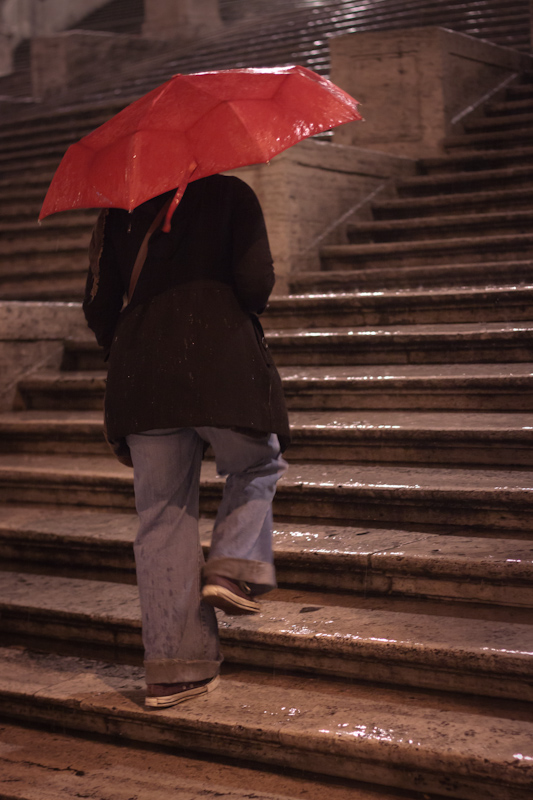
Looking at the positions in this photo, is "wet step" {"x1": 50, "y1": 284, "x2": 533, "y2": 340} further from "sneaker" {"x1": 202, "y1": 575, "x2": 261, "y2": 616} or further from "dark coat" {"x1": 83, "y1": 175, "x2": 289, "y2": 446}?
"sneaker" {"x1": 202, "y1": 575, "x2": 261, "y2": 616}

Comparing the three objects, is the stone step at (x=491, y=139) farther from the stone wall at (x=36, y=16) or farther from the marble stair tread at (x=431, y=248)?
the stone wall at (x=36, y=16)

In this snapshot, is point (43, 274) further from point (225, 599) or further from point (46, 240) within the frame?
point (225, 599)

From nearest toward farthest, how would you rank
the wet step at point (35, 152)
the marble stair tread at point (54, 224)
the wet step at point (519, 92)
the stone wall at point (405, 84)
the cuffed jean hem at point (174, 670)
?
1. the cuffed jean hem at point (174, 670)
2. the stone wall at point (405, 84)
3. the marble stair tread at point (54, 224)
4. the wet step at point (519, 92)
5. the wet step at point (35, 152)

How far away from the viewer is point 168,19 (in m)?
16.3

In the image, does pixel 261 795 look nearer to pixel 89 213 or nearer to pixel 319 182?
pixel 319 182

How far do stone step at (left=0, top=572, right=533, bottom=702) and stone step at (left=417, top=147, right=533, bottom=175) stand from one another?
15.9ft

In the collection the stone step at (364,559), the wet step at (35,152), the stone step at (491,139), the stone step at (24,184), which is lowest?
the stone step at (364,559)

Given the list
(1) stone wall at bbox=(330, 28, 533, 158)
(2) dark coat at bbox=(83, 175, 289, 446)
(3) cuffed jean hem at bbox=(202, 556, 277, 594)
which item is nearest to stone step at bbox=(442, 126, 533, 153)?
(1) stone wall at bbox=(330, 28, 533, 158)

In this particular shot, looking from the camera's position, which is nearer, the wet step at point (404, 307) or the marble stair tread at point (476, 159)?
the wet step at point (404, 307)

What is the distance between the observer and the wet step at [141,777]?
8.72ft

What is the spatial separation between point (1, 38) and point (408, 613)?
18.0 m

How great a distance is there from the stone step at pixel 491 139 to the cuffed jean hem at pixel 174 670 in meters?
5.85

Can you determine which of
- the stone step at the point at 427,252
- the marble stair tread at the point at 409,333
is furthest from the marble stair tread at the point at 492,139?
the marble stair tread at the point at 409,333

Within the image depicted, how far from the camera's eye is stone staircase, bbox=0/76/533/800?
2742 millimetres
